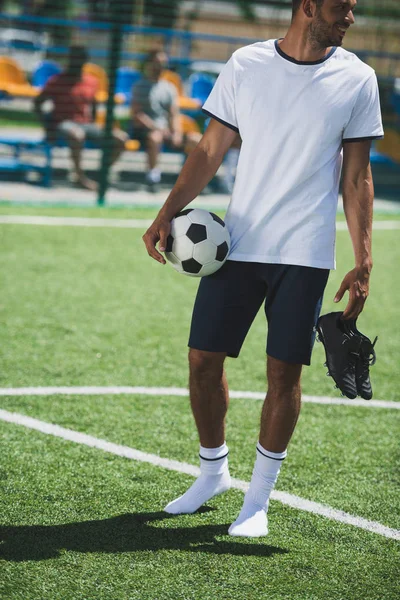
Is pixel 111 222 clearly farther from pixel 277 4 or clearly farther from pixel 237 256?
pixel 237 256

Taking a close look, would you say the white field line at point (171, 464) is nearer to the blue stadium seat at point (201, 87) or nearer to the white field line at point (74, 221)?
the white field line at point (74, 221)

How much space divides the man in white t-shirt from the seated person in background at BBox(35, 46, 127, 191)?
350 inches

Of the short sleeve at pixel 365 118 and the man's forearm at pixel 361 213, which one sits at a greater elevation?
the short sleeve at pixel 365 118

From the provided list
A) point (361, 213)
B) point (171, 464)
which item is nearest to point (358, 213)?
point (361, 213)

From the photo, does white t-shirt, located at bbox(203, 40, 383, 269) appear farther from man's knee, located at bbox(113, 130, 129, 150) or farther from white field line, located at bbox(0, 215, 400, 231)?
man's knee, located at bbox(113, 130, 129, 150)

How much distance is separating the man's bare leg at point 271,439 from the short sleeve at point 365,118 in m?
0.89

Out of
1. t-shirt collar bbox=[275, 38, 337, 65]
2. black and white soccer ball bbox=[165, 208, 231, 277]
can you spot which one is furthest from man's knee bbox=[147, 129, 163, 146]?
t-shirt collar bbox=[275, 38, 337, 65]

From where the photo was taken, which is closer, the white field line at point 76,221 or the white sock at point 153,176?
the white field line at point 76,221

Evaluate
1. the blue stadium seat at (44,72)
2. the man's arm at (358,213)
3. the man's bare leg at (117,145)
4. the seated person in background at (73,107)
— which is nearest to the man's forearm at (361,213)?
the man's arm at (358,213)

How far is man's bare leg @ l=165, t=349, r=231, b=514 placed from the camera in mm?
3453

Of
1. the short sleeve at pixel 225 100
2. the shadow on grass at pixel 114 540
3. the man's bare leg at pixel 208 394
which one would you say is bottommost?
the shadow on grass at pixel 114 540

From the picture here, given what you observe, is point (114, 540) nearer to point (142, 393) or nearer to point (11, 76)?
point (142, 393)

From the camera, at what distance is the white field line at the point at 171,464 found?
11.6ft

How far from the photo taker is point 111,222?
33.6ft
